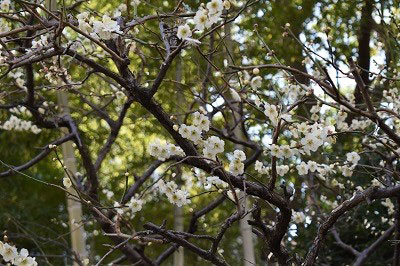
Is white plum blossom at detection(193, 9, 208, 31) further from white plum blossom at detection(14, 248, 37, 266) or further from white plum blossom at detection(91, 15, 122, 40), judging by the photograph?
white plum blossom at detection(14, 248, 37, 266)

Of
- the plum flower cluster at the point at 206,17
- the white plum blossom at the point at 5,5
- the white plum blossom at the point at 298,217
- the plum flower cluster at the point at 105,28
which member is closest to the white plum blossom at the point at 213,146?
the plum flower cluster at the point at 206,17

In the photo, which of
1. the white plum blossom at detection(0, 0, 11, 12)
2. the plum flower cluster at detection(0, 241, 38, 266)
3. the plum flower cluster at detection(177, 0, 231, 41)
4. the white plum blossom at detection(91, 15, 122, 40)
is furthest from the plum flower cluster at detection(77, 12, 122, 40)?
the plum flower cluster at detection(0, 241, 38, 266)

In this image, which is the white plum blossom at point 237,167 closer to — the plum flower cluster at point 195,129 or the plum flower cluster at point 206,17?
the plum flower cluster at point 195,129

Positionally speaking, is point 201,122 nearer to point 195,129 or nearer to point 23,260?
point 195,129

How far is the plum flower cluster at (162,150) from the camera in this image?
91.7 inches

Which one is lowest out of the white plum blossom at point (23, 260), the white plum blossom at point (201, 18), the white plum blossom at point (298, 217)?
the white plum blossom at point (23, 260)

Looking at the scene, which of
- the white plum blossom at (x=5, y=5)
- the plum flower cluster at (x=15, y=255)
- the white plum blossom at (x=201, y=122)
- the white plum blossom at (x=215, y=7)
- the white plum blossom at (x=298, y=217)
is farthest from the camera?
the white plum blossom at (x=298, y=217)

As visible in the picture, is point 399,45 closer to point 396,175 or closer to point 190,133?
point 396,175

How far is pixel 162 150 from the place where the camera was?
2354 millimetres

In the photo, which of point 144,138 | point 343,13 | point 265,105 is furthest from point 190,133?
point 144,138

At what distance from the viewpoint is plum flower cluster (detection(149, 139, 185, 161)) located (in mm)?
2330

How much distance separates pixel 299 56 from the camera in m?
4.81

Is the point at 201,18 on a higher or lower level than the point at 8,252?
higher

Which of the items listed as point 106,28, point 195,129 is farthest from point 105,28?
point 195,129
